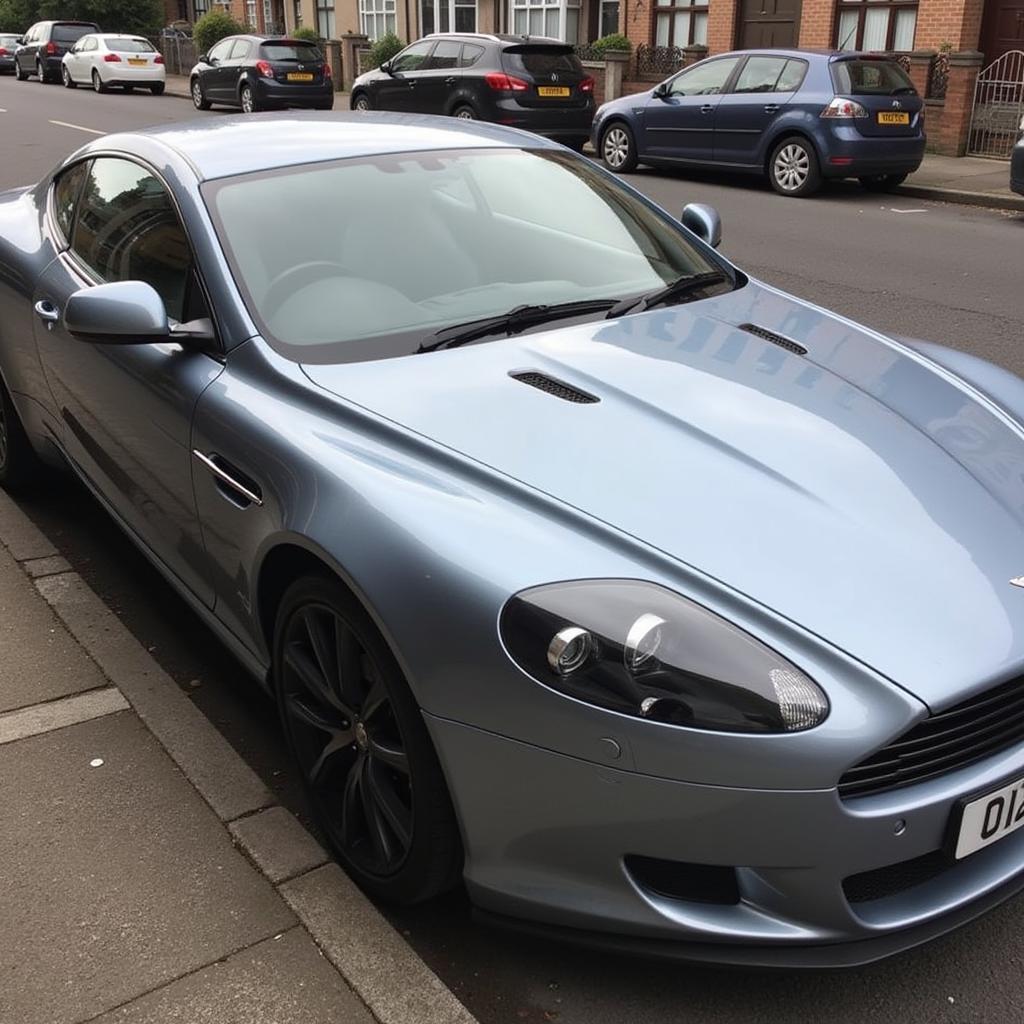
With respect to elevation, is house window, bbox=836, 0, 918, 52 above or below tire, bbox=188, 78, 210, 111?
above

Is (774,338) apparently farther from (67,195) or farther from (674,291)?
(67,195)

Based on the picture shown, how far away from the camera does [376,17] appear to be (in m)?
31.2

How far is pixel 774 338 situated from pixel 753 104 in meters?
11.3

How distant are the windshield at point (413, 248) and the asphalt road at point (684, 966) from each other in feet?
3.83

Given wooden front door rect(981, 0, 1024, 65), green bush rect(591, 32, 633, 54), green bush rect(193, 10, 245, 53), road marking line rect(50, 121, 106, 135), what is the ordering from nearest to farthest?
wooden front door rect(981, 0, 1024, 65)
road marking line rect(50, 121, 106, 135)
green bush rect(591, 32, 633, 54)
green bush rect(193, 10, 245, 53)

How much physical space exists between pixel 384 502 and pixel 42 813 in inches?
50.6

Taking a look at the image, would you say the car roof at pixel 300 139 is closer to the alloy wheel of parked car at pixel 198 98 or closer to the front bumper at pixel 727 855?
the front bumper at pixel 727 855

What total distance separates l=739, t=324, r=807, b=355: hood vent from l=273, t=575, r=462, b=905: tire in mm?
1429

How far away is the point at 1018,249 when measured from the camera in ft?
33.3

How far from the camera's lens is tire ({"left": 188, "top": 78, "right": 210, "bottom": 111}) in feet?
85.3

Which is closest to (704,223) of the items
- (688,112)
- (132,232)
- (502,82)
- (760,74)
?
(132,232)

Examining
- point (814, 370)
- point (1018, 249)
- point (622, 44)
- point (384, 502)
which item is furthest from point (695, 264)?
point (622, 44)

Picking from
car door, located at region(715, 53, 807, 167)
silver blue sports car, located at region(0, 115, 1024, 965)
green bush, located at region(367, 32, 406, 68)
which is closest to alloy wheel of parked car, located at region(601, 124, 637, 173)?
car door, located at region(715, 53, 807, 167)

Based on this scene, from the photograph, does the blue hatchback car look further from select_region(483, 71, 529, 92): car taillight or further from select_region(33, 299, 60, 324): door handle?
select_region(33, 299, 60, 324): door handle
